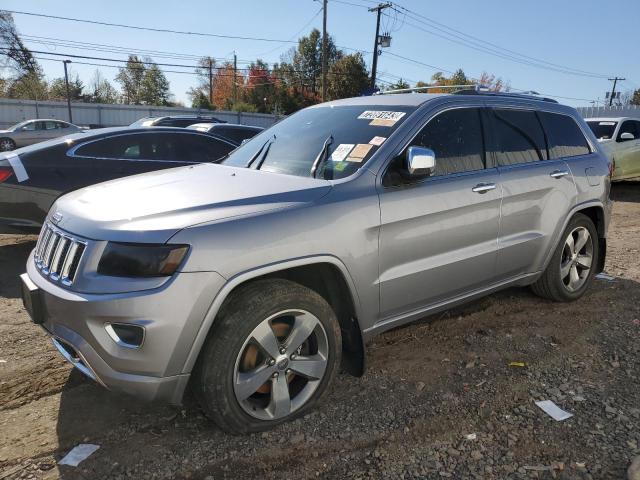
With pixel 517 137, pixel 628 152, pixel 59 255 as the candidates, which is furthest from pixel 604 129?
pixel 59 255

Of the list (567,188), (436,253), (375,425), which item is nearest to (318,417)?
(375,425)

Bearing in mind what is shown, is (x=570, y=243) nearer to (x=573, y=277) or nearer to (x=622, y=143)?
(x=573, y=277)

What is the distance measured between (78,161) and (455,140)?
14.3ft

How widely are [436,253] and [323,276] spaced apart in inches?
32.2

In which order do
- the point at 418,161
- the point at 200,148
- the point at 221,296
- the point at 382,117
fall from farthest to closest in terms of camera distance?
1. the point at 200,148
2. the point at 382,117
3. the point at 418,161
4. the point at 221,296

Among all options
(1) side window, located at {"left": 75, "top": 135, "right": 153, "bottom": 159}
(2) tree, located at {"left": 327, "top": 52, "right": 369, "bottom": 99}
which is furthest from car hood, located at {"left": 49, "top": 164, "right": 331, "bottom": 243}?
(2) tree, located at {"left": 327, "top": 52, "right": 369, "bottom": 99}

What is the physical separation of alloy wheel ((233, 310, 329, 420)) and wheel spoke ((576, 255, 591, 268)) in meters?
3.00

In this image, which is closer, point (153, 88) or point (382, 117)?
point (382, 117)

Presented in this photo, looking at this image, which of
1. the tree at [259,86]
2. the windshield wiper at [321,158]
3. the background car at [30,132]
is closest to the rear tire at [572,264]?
the windshield wiper at [321,158]

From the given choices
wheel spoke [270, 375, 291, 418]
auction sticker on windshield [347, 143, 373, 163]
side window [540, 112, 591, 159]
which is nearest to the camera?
wheel spoke [270, 375, 291, 418]

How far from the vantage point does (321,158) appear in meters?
3.26

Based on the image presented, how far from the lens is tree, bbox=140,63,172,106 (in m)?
74.6

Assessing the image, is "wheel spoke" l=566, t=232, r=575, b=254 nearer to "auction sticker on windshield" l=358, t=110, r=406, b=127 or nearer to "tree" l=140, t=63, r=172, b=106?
"auction sticker on windshield" l=358, t=110, r=406, b=127

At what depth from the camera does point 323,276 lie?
117 inches
